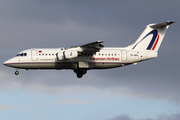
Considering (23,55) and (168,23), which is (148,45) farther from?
(23,55)

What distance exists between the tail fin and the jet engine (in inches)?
267

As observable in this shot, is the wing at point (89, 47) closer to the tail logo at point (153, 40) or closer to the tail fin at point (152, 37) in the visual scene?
the tail fin at point (152, 37)

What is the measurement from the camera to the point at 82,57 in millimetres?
33875

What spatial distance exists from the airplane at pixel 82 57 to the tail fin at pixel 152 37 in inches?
4.6

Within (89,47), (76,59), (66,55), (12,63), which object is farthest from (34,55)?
(89,47)

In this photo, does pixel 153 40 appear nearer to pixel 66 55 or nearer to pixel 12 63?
pixel 66 55

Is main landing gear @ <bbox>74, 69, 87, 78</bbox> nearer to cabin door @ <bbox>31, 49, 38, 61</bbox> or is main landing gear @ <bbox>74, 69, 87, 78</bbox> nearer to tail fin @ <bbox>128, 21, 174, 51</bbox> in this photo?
cabin door @ <bbox>31, 49, 38, 61</bbox>

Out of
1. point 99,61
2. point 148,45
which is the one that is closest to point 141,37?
point 148,45

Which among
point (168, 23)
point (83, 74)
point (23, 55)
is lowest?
point (83, 74)

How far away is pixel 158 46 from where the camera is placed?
35.9 m

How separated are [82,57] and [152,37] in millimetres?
7755

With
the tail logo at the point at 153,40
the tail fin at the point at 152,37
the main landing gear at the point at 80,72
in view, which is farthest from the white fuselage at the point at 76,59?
the tail logo at the point at 153,40

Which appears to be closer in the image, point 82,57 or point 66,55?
point 66,55

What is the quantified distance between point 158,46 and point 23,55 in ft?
44.8
